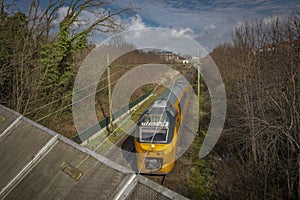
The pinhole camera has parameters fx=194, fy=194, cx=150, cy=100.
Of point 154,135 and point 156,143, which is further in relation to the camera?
point 154,135

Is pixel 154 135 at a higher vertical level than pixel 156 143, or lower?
higher

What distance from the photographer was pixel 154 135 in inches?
303

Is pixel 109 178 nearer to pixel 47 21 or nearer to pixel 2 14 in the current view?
pixel 2 14

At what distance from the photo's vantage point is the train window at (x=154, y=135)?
764cm

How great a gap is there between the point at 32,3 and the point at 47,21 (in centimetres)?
143


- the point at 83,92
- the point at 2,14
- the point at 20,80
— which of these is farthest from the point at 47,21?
the point at 20,80

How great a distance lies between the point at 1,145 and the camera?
247 cm

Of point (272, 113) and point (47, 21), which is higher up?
point (47, 21)

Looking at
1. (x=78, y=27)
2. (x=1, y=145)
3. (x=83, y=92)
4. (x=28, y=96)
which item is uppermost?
(x=78, y=27)

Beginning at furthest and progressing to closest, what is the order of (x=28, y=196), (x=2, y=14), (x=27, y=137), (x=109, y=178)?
(x=2, y=14) < (x=27, y=137) < (x=28, y=196) < (x=109, y=178)

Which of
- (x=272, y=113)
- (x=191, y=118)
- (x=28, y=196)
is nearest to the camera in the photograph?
(x=28, y=196)

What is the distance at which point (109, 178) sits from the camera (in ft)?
5.46

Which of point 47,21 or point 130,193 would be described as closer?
point 130,193

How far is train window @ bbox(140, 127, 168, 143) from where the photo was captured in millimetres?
7637
